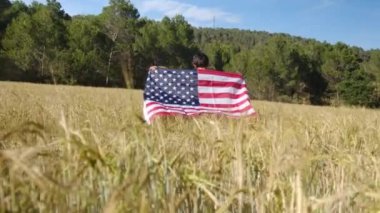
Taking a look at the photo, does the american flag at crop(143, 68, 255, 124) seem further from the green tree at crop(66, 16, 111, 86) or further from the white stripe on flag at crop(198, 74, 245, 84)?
the green tree at crop(66, 16, 111, 86)

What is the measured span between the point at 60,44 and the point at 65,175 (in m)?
44.7

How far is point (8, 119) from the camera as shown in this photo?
12.0 feet

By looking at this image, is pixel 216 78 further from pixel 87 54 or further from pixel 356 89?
pixel 356 89

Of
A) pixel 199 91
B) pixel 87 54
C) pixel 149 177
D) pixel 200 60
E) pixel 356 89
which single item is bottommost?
pixel 356 89

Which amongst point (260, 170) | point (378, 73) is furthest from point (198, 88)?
point (378, 73)

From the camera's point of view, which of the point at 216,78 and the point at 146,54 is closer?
the point at 216,78

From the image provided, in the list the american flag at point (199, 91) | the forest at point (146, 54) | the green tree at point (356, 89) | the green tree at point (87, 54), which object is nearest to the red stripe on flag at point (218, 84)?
the american flag at point (199, 91)

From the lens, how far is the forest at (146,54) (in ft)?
127

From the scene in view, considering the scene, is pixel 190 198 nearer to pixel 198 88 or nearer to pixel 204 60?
pixel 198 88

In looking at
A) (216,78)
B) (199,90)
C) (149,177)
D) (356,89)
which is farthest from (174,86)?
(356,89)

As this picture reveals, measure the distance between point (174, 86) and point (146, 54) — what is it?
159ft

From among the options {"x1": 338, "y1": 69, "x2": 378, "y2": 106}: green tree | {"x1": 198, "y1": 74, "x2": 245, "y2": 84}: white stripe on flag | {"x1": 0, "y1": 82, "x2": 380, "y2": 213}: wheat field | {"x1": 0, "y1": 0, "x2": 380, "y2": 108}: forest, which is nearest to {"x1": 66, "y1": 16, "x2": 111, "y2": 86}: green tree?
{"x1": 0, "y1": 0, "x2": 380, "y2": 108}: forest

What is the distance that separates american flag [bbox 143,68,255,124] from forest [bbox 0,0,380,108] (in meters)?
25.0

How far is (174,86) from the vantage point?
19.4 feet
